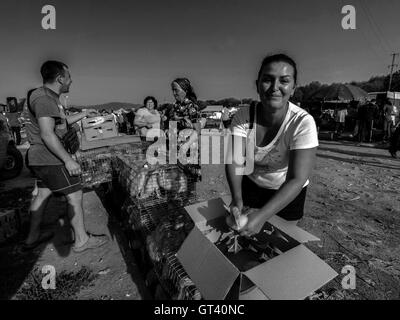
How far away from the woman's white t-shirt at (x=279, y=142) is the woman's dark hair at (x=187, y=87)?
65.8 inches

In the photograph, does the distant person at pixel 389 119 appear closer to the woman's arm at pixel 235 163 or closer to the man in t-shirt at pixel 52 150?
the woman's arm at pixel 235 163

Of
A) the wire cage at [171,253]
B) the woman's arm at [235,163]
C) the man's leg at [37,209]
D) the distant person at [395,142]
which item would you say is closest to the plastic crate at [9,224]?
the man's leg at [37,209]

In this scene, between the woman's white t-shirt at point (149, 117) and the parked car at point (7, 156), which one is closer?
the woman's white t-shirt at point (149, 117)

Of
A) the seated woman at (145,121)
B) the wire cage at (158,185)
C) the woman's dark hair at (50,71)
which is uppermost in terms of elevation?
the woman's dark hair at (50,71)

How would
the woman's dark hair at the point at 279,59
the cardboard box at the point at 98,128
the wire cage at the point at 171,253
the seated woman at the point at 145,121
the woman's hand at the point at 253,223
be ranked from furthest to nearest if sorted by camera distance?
the seated woman at the point at 145,121, the cardboard box at the point at 98,128, the woman's dark hair at the point at 279,59, the wire cage at the point at 171,253, the woman's hand at the point at 253,223

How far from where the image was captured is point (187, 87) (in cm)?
328

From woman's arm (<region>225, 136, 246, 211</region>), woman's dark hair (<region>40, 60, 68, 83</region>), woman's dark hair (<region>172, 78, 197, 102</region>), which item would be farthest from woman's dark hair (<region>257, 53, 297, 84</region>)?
woman's dark hair (<region>40, 60, 68, 83</region>)

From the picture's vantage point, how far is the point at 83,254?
294 centimetres

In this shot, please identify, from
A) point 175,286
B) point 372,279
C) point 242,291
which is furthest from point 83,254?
point 372,279

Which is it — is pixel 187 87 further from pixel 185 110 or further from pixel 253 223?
pixel 253 223

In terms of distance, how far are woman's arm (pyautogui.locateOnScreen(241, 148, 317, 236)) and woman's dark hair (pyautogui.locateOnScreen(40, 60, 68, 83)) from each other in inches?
103

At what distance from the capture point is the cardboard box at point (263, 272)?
95 cm

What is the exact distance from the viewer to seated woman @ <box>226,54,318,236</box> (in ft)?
4.40

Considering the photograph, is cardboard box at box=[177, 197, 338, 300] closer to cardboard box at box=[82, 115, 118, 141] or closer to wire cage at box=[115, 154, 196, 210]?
wire cage at box=[115, 154, 196, 210]
